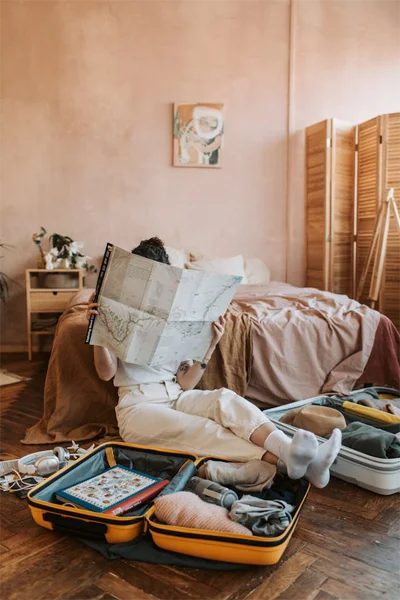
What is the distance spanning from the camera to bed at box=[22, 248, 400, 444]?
7.71ft

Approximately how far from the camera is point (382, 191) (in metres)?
4.04

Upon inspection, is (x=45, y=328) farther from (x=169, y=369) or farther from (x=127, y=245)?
(x=169, y=369)

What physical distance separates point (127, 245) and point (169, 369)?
2528 mm

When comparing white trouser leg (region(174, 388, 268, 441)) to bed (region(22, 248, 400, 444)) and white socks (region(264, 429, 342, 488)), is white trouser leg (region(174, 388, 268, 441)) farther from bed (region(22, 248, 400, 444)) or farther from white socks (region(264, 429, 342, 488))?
bed (region(22, 248, 400, 444))

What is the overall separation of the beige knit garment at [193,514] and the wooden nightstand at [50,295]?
8.67 ft

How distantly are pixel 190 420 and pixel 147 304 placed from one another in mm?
420

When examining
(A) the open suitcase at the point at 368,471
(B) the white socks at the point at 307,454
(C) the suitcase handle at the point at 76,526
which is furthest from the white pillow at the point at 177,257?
(C) the suitcase handle at the point at 76,526

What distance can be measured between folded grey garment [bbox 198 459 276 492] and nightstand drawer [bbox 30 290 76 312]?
254cm

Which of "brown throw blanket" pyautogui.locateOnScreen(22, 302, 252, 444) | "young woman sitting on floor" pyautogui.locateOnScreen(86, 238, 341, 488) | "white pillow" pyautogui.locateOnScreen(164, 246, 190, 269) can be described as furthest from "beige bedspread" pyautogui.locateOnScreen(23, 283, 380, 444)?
"white pillow" pyautogui.locateOnScreen(164, 246, 190, 269)

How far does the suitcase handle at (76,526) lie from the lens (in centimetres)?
140

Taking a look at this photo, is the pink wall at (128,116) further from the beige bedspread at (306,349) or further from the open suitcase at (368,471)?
the open suitcase at (368,471)

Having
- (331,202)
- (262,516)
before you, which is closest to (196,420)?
(262,516)

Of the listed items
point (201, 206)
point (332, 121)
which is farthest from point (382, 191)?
point (201, 206)

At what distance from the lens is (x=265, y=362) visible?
2.57m
